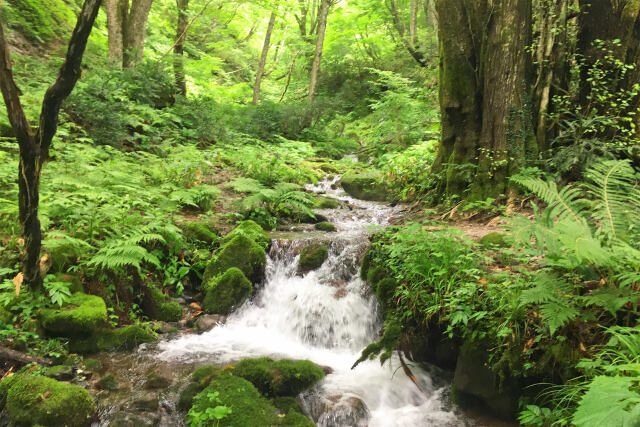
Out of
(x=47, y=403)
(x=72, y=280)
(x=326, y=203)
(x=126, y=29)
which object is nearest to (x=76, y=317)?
(x=72, y=280)

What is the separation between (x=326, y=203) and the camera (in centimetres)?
924

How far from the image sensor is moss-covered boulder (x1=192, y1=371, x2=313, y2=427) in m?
3.05

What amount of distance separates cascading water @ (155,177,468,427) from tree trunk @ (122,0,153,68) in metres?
8.29

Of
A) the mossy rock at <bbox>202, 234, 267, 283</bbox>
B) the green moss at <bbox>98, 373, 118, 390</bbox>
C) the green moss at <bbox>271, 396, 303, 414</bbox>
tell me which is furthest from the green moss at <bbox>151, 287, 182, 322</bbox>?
the green moss at <bbox>271, 396, 303, 414</bbox>

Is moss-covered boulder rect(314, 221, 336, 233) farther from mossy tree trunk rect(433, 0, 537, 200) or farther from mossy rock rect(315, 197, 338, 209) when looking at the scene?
mossy tree trunk rect(433, 0, 537, 200)

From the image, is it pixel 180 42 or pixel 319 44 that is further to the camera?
pixel 319 44

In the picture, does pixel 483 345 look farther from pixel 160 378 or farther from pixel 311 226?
pixel 311 226

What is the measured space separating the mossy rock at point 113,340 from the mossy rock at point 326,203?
17.5 feet

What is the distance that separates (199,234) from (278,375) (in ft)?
10.3

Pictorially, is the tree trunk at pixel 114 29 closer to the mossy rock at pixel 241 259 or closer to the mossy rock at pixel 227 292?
the mossy rock at pixel 241 259

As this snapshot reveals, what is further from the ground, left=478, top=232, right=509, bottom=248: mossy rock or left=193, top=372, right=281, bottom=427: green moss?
left=478, top=232, right=509, bottom=248: mossy rock

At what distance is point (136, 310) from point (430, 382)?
144 inches

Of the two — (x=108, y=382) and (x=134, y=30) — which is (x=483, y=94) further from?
(x=134, y=30)

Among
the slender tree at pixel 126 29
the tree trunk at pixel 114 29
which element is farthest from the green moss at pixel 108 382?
the slender tree at pixel 126 29
